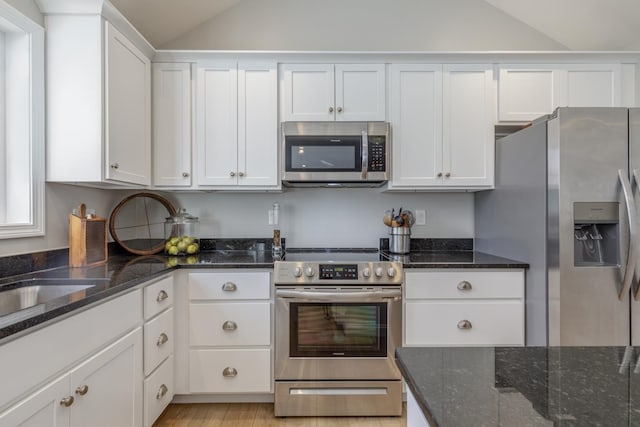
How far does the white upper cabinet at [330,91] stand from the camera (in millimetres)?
2430

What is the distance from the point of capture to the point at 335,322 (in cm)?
213

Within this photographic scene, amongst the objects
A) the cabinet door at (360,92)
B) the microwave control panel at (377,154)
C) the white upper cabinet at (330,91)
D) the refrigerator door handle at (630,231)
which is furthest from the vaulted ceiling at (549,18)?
the microwave control panel at (377,154)

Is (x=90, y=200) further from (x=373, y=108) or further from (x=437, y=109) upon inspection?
(x=437, y=109)

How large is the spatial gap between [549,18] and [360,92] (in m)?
1.57

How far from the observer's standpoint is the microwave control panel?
7.88 ft

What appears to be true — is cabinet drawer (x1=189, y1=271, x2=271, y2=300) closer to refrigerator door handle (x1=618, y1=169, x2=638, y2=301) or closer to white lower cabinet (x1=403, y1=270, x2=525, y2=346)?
white lower cabinet (x1=403, y1=270, x2=525, y2=346)

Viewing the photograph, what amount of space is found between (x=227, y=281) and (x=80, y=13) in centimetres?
160

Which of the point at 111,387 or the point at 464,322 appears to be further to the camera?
the point at 464,322

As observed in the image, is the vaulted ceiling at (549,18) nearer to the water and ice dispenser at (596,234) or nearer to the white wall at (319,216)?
the white wall at (319,216)

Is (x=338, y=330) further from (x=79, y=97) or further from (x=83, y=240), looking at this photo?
(x=79, y=97)

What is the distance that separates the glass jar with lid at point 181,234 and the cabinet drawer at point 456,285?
4.85 ft

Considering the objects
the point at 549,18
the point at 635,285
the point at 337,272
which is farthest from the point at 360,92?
the point at 635,285

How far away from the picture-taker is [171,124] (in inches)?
95.3

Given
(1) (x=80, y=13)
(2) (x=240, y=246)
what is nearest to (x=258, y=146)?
(2) (x=240, y=246)
